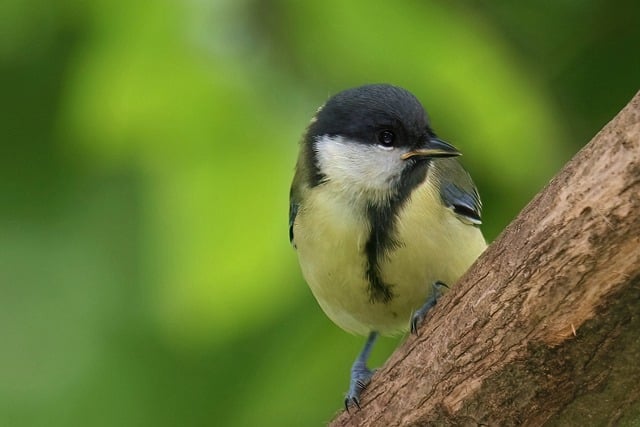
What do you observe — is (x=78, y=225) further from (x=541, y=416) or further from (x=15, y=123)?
(x=541, y=416)

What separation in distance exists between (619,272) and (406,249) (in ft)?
2.08

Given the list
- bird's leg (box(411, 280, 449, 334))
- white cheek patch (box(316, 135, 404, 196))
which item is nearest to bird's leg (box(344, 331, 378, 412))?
bird's leg (box(411, 280, 449, 334))

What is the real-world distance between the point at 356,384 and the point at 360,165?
0.39 meters

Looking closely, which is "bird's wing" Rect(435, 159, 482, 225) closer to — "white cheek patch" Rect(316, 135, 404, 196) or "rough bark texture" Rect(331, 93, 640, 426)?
"white cheek patch" Rect(316, 135, 404, 196)

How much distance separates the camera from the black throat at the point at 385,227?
189cm

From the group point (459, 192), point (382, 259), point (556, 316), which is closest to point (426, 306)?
point (382, 259)

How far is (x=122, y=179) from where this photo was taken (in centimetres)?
213

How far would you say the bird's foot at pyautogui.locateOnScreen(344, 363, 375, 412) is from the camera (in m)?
1.78

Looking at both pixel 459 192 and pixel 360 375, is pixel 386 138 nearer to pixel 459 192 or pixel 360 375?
pixel 459 192

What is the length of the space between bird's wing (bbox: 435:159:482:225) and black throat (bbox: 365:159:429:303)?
6cm

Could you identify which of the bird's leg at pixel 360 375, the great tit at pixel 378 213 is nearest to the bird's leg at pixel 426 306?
the great tit at pixel 378 213

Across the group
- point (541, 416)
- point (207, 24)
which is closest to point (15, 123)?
point (207, 24)

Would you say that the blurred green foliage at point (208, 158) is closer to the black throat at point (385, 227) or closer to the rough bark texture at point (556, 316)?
the black throat at point (385, 227)

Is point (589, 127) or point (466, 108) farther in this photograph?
point (589, 127)
